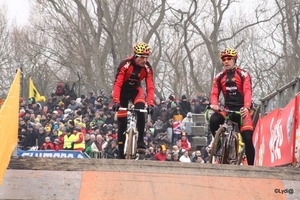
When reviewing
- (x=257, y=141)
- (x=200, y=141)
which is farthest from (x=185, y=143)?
(x=257, y=141)

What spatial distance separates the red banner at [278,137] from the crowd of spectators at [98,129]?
6392 millimetres

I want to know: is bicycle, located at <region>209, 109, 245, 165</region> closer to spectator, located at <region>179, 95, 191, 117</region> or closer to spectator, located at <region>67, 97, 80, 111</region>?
spectator, located at <region>179, 95, 191, 117</region>

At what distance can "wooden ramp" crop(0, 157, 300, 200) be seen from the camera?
8.83 m

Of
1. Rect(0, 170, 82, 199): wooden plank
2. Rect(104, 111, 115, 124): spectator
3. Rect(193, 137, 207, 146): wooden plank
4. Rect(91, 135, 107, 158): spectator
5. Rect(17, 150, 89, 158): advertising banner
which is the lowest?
Rect(0, 170, 82, 199): wooden plank

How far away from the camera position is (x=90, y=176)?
939 centimetres

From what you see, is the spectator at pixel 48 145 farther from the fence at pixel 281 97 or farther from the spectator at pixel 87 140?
the fence at pixel 281 97

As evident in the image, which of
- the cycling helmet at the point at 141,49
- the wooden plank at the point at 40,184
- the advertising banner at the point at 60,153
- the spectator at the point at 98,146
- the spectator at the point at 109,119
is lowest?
the wooden plank at the point at 40,184

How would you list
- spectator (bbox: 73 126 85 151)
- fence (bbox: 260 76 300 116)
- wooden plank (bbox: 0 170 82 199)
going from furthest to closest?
spectator (bbox: 73 126 85 151), fence (bbox: 260 76 300 116), wooden plank (bbox: 0 170 82 199)

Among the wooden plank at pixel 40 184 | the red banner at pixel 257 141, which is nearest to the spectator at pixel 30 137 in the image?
the red banner at pixel 257 141

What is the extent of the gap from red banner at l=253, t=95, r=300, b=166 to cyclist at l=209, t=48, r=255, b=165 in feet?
2.62

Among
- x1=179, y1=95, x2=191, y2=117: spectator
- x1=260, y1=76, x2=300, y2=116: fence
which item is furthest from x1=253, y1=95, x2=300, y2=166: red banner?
x1=179, y1=95, x2=191, y2=117: spectator

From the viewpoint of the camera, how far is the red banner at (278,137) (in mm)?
12991

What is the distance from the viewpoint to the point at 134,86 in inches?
507

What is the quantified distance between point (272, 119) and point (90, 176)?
23.3ft
